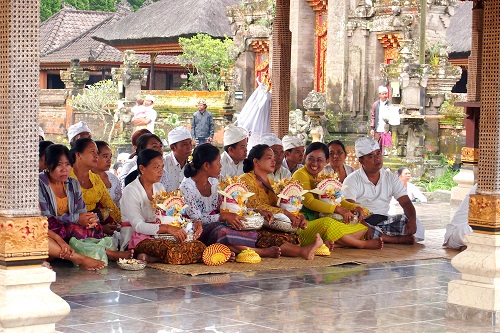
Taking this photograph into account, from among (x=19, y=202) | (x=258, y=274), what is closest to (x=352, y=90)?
(x=258, y=274)

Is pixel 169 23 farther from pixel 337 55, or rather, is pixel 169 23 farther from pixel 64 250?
pixel 64 250

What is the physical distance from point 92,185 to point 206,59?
67.0ft

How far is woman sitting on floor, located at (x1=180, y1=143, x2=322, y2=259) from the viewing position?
398 inches

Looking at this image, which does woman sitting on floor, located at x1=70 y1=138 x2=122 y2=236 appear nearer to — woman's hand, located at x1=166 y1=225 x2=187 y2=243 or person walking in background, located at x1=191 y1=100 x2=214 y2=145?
woman's hand, located at x1=166 y1=225 x2=187 y2=243

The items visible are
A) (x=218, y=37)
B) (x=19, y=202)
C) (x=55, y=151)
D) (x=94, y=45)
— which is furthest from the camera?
(x=94, y=45)

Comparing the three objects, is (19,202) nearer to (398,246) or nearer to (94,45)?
(398,246)

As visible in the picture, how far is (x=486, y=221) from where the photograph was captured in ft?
26.8

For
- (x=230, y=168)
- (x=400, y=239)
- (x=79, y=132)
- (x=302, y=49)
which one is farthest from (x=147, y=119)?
(x=400, y=239)

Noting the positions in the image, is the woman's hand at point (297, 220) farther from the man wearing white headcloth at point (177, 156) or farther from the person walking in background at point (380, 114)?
the person walking in background at point (380, 114)

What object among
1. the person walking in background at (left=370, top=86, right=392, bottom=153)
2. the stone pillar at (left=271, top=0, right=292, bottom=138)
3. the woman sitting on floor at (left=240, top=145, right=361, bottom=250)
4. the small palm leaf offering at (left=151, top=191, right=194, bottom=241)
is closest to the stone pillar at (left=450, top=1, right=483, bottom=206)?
the stone pillar at (left=271, top=0, right=292, bottom=138)

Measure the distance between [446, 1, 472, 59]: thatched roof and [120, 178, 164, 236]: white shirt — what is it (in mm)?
16518

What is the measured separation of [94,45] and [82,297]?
30.1 metres

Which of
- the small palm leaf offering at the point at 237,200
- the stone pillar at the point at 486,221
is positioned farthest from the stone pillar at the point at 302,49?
the stone pillar at the point at 486,221

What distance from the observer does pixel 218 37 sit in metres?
33.3
